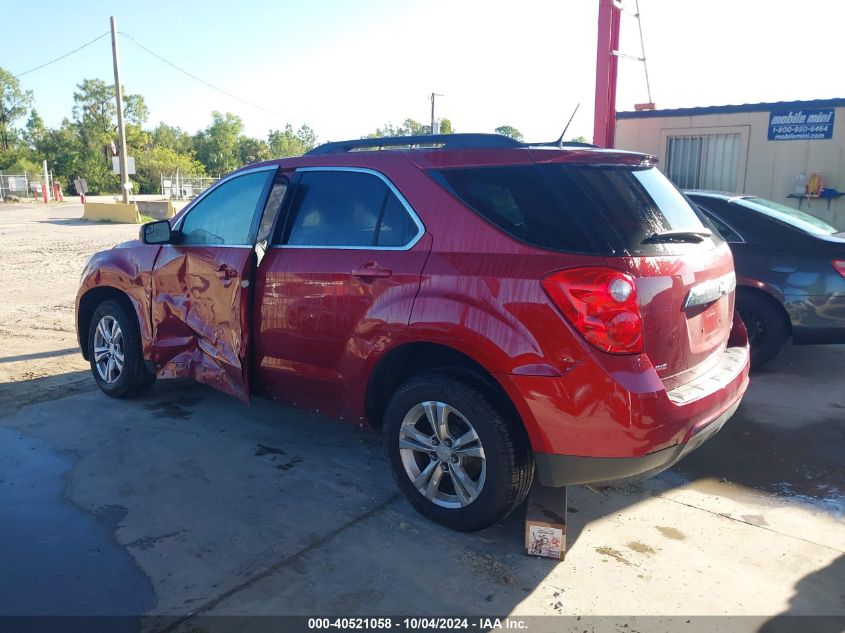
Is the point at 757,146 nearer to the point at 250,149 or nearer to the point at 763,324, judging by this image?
the point at 763,324

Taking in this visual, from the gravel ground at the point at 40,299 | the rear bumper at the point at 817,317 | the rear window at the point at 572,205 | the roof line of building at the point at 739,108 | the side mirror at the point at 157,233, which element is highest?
the roof line of building at the point at 739,108

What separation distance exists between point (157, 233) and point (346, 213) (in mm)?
1705

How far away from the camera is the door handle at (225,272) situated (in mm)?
4105

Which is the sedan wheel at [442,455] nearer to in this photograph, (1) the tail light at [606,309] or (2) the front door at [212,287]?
(1) the tail light at [606,309]

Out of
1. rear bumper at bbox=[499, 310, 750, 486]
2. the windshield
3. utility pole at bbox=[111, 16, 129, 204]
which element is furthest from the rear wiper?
utility pole at bbox=[111, 16, 129, 204]

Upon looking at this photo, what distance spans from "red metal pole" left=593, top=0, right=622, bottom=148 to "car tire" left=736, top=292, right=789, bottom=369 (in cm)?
395

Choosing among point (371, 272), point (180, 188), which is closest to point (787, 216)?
point (371, 272)

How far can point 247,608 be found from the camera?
2.74m

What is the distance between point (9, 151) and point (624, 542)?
266ft

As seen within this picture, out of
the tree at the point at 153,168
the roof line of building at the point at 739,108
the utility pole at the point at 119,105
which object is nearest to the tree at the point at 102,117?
the tree at the point at 153,168

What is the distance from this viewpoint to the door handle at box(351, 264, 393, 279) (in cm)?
340

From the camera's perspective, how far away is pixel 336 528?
132 inches

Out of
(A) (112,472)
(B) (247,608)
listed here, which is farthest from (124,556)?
Answer: (A) (112,472)

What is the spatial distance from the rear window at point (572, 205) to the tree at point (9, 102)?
272 ft
